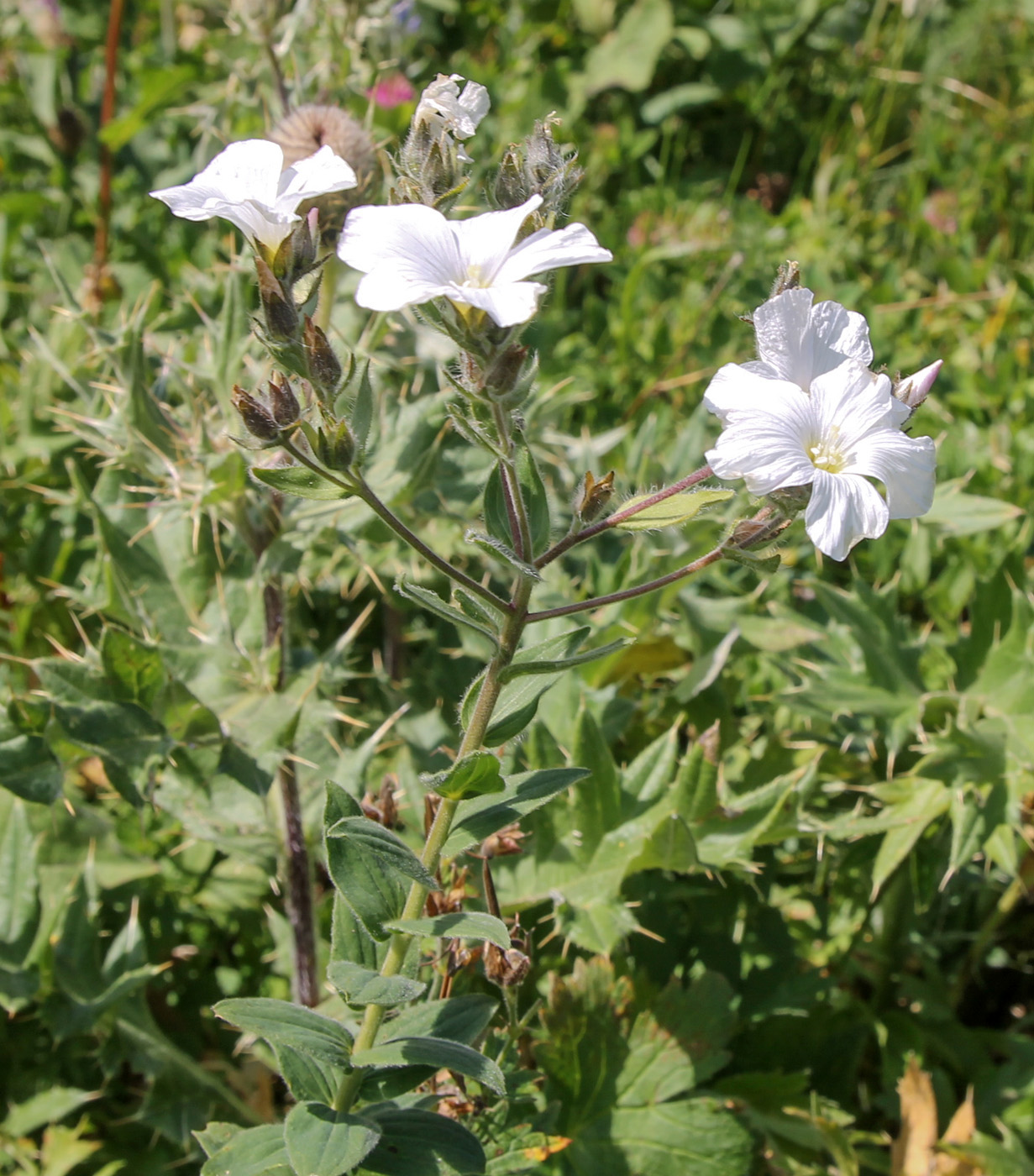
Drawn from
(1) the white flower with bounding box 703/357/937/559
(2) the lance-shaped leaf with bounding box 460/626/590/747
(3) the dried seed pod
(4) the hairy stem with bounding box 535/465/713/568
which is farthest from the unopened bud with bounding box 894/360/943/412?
(3) the dried seed pod

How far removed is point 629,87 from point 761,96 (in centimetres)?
64

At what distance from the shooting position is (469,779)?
1.26m

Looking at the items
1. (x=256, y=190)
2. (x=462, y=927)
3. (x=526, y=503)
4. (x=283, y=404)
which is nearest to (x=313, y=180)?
(x=256, y=190)

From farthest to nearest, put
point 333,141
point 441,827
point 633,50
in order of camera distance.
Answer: point 633,50 → point 333,141 → point 441,827

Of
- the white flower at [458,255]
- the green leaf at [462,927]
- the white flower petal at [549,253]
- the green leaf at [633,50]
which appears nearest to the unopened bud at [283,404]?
the white flower at [458,255]

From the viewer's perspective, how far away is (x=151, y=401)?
7.20ft

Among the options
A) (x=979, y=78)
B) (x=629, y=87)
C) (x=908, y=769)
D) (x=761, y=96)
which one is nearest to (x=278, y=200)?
(x=908, y=769)

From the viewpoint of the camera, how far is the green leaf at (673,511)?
4.20 feet

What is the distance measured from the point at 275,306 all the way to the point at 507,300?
0.98 ft

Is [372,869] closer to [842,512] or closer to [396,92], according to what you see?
[842,512]

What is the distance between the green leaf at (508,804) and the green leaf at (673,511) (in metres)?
0.30

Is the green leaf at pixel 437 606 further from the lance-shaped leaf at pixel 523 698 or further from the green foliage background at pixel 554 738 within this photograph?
the green foliage background at pixel 554 738

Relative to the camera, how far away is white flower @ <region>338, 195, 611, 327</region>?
113cm

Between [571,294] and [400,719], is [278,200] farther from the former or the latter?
[571,294]
